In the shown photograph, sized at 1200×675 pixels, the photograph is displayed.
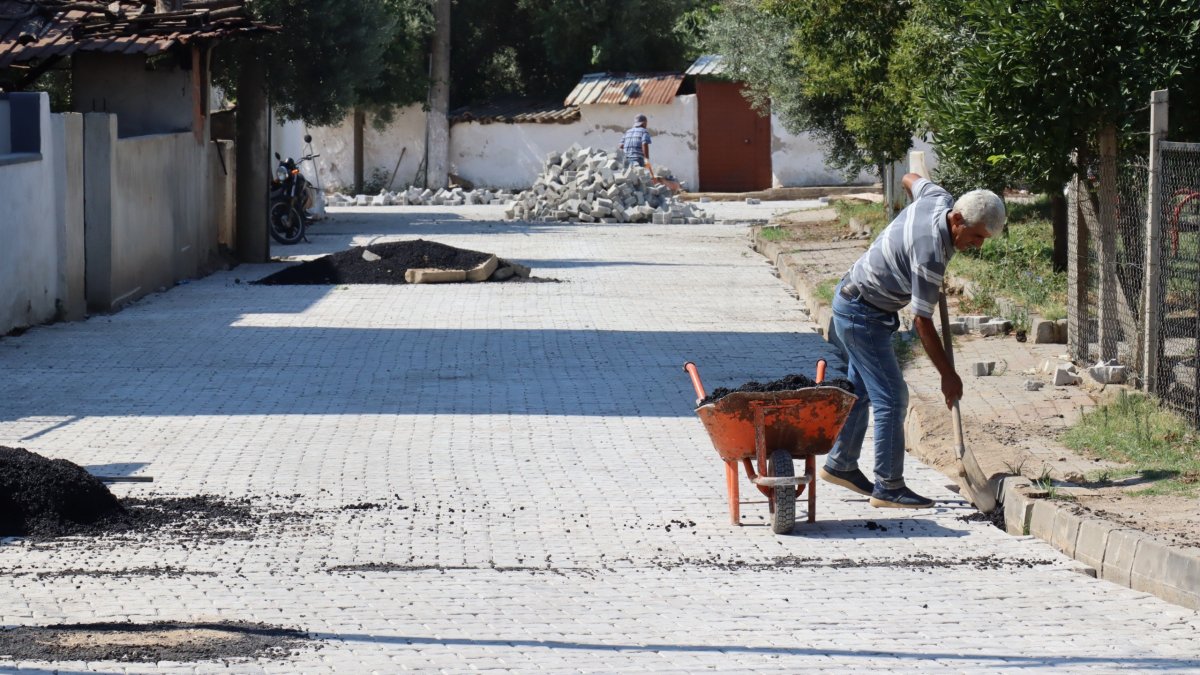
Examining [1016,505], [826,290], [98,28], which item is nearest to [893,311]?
[1016,505]

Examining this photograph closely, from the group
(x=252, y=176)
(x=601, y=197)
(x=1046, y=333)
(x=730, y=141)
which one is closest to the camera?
(x=1046, y=333)

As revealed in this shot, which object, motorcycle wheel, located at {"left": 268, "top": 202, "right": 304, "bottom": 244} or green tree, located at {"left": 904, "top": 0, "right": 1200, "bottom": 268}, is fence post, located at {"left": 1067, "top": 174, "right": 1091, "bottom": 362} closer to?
green tree, located at {"left": 904, "top": 0, "right": 1200, "bottom": 268}

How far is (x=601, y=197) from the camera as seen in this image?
3309 centimetres

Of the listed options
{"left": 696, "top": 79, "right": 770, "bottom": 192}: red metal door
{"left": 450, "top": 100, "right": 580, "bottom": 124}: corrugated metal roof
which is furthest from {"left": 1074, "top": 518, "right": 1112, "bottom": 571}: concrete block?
{"left": 450, "top": 100, "right": 580, "bottom": 124}: corrugated metal roof

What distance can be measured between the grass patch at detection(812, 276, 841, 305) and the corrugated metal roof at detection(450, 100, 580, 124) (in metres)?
27.2

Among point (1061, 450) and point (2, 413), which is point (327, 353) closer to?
point (2, 413)

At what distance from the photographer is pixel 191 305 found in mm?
18359

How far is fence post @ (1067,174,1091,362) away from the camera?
1213cm

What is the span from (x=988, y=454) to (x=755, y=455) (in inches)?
76.9

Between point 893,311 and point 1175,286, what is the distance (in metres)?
3.29

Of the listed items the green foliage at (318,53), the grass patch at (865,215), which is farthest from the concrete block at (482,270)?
the green foliage at (318,53)

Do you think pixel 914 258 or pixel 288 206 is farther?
pixel 288 206

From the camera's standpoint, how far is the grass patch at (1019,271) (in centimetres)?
1531

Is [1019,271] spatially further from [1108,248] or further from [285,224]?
[285,224]
